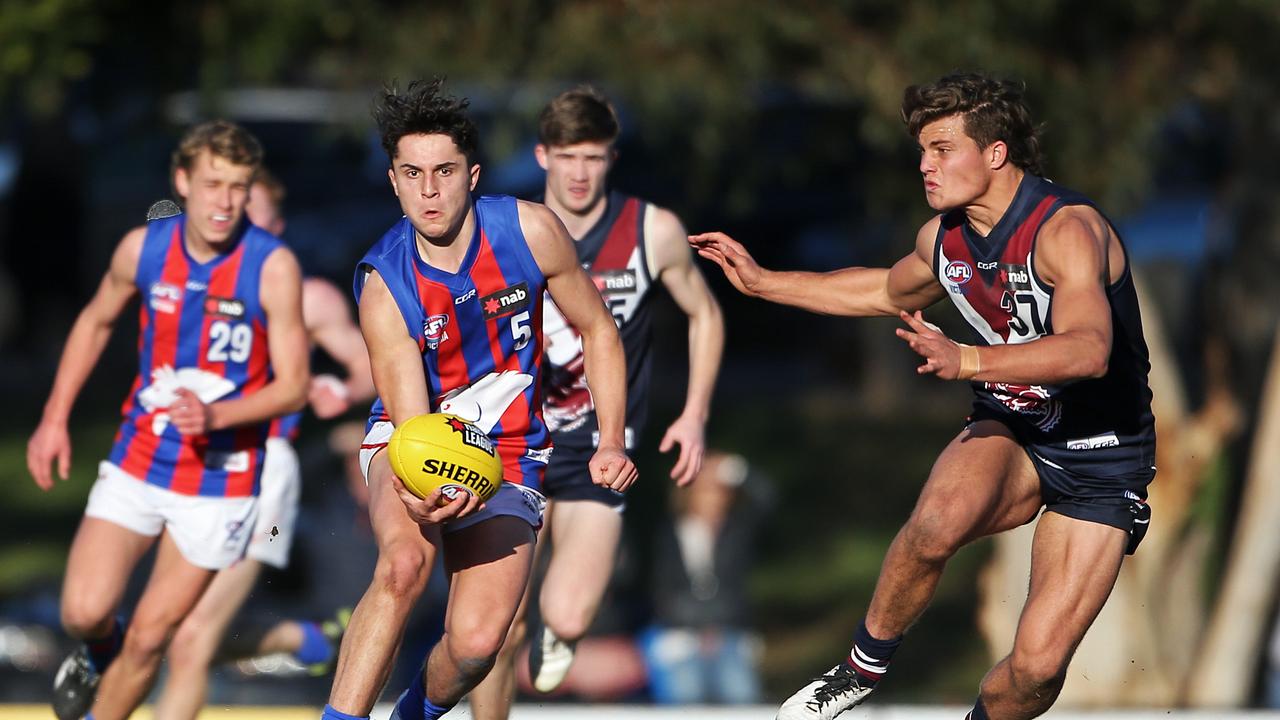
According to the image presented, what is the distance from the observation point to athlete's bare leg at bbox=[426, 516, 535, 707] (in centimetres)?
491

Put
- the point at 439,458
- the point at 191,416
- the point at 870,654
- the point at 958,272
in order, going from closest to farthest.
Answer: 1. the point at 439,458
2. the point at 958,272
3. the point at 870,654
4. the point at 191,416

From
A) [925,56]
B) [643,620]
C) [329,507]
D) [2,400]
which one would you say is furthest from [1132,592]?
[2,400]

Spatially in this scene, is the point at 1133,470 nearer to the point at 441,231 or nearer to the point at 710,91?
the point at 441,231

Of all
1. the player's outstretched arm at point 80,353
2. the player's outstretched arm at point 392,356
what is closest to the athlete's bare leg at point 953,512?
the player's outstretched arm at point 392,356

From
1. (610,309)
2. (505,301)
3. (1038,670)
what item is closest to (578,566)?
(610,309)

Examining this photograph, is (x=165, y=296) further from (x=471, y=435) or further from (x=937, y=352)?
(x=937, y=352)

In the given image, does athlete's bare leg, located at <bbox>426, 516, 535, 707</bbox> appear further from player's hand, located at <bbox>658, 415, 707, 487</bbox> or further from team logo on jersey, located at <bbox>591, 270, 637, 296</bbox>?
team logo on jersey, located at <bbox>591, 270, 637, 296</bbox>

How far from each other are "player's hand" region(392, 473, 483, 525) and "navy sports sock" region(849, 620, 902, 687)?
1635 mm

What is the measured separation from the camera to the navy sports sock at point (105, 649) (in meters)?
6.37

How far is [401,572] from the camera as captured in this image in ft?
15.7

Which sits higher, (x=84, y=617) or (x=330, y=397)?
(x=330, y=397)

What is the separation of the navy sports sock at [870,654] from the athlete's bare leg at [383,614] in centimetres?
166

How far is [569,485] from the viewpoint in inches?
243

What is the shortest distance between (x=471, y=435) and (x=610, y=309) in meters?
1.50
